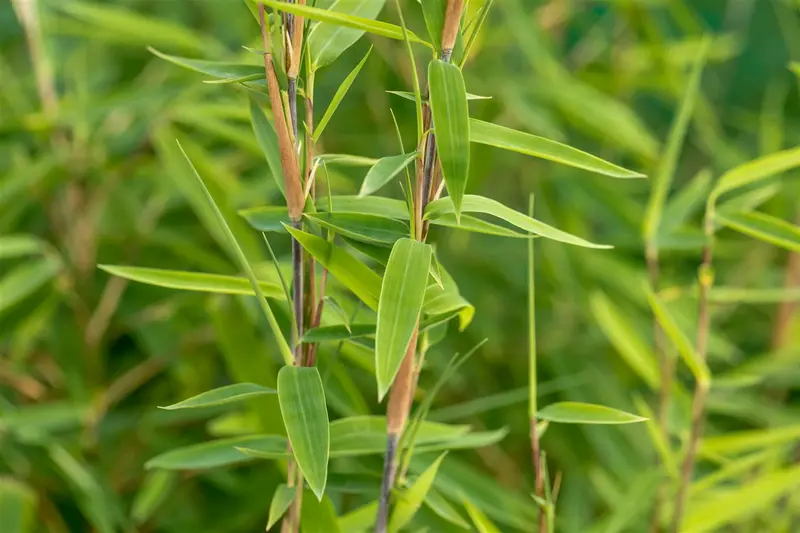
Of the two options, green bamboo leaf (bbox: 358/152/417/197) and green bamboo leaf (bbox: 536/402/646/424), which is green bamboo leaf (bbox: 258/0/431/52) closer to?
green bamboo leaf (bbox: 358/152/417/197)

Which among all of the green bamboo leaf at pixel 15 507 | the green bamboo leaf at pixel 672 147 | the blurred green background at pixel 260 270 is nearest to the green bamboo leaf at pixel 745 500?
the blurred green background at pixel 260 270

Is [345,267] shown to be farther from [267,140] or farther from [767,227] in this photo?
[767,227]

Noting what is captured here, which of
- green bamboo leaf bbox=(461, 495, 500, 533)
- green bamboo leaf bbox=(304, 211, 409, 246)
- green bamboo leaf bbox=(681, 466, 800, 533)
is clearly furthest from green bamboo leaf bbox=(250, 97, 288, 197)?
green bamboo leaf bbox=(681, 466, 800, 533)

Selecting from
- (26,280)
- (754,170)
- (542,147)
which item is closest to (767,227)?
(754,170)

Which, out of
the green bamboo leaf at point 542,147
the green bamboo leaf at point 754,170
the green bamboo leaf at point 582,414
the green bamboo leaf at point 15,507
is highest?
the green bamboo leaf at point 542,147

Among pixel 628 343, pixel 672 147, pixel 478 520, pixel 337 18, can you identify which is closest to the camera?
pixel 337 18

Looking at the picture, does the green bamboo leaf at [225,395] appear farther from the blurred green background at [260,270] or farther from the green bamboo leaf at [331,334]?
the blurred green background at [260,270]
